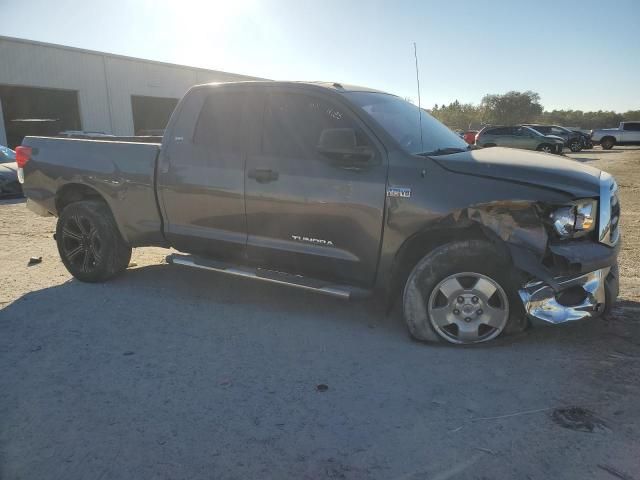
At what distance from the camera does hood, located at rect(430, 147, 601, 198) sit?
3.30 m

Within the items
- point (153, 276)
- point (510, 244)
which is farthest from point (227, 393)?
point (153, 276)

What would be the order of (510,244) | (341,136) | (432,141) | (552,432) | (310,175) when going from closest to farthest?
(552,432)
(510,244)
(341,136)
(310,175)
(432,141)

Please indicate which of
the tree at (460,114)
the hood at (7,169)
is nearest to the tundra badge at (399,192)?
the hood at (7,169)

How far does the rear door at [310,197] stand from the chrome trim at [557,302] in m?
1.12

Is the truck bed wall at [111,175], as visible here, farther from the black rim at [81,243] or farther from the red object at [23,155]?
the black rim at [81,243]

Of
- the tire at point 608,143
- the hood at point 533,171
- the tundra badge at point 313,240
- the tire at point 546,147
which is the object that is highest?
the hood at point 533,171

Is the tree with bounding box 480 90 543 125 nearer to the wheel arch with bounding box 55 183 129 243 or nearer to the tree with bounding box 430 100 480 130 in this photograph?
the tree with bounding box 430 100 480 130

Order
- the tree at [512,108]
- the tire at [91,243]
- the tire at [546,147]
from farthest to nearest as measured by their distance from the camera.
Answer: the tree at [512,108], the tire at [546,147], the tire at [91,243]

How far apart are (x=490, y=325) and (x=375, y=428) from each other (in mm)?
1329

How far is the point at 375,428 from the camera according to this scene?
2.66m

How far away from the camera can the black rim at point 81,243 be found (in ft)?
17.1

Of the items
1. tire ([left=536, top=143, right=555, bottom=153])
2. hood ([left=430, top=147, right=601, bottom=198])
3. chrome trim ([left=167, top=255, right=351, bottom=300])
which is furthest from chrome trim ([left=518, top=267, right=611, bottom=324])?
tire ([left=536, top=143, right=555, bottom=153])

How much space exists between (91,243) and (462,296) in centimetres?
382

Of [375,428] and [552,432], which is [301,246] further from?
[552,432]
